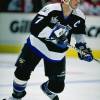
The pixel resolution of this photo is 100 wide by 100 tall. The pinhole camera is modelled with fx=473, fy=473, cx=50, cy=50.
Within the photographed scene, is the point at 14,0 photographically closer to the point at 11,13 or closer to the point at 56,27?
the point at 11,13

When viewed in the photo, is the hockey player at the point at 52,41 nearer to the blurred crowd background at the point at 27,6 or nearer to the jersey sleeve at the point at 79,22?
the jersey sleeve at the point at 79,22

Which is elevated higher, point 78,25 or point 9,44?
point 78,25

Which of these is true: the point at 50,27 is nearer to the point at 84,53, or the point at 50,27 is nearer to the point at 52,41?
the point at 52,41

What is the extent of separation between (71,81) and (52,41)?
1535 millimetres

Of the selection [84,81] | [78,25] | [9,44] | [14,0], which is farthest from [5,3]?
[78,25]

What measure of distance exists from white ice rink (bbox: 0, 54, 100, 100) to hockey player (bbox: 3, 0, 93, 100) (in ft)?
A: 1.74

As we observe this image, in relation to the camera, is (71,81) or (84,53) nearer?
(84,53)

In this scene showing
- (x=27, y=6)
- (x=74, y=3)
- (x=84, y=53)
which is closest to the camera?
(x=74, y=3)

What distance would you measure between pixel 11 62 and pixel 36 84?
146 cm

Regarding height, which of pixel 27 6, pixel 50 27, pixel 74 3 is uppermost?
pixel 74 3

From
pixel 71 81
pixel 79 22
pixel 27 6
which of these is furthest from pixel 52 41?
pixel 27 6

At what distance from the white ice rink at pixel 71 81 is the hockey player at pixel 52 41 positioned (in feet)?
Answer: 1.74

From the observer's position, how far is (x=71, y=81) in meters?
4.91

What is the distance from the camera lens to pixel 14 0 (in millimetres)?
7219
